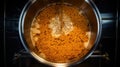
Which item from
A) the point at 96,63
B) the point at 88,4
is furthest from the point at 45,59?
the point at 88,4

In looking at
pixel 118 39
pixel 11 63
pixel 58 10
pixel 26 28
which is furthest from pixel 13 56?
pixel 118 39

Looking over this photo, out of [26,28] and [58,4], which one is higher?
[58,4]

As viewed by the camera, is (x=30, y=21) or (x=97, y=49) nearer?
(x=97, y=49)

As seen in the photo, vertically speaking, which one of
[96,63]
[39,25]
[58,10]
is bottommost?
[96,63]

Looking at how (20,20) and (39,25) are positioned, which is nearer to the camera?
(20,20)

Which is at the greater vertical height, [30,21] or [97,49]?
[30,21]

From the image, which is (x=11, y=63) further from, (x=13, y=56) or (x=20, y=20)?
(x=20, y=20)

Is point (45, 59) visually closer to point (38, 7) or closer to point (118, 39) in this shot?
point (38, 7)
